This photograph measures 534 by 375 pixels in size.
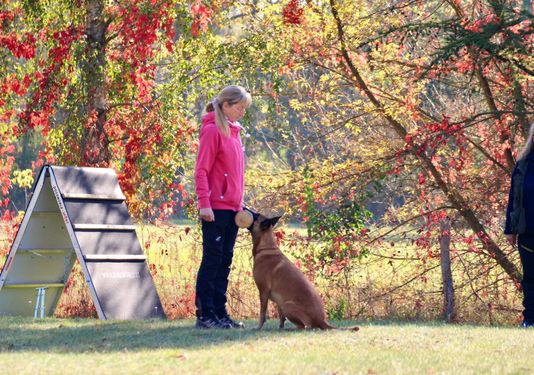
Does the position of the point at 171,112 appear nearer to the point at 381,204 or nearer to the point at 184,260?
the point at 184,260

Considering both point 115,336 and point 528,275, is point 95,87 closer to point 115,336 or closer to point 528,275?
point 115,336

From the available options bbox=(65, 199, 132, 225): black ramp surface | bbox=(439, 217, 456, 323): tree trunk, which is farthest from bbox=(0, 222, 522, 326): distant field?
bbox=(65, 199, 132, 225): black ramp surface

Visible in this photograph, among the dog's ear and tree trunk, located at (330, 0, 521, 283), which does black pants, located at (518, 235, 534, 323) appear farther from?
tree trunk, located at (330, 0, 521, 283)

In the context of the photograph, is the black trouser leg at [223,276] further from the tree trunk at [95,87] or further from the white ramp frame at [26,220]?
the tree trunk at [95,87]

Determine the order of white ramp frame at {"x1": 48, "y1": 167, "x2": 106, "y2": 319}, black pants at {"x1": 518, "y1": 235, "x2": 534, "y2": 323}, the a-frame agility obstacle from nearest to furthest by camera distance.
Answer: black pants at {"x1": 518, "y1": 235, "x2": 534, "y2": 323} → white ramp frame at {"x1": 48, "y1": 167, "x2": 106, "y2": 319} → the a-frame agility obstacle

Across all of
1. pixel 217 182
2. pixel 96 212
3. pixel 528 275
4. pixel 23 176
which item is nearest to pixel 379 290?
pixel 528 275

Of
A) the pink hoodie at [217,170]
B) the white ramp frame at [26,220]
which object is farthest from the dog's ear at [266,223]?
the white ramp frame at [26,220]

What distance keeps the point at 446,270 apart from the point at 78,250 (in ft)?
16.3

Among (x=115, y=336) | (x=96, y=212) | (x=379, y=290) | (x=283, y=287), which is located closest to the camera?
(x=115, y=336)

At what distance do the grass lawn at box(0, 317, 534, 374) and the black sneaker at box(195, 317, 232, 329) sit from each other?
15 cm

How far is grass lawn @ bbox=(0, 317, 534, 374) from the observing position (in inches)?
262

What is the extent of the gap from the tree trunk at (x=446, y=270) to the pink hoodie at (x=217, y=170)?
4.94 meters

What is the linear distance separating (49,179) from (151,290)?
1.69 m

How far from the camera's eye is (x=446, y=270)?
13.4 m
